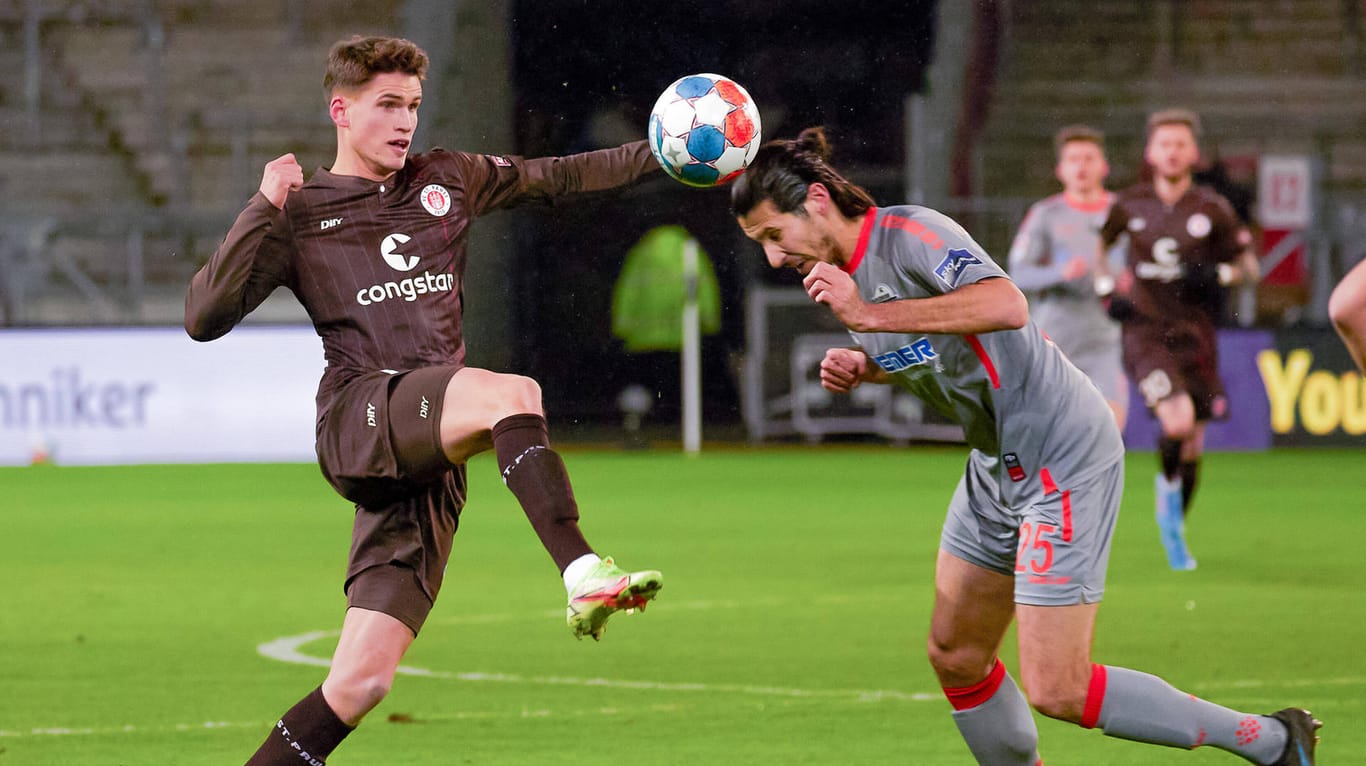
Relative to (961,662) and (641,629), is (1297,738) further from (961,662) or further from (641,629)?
(641,629)

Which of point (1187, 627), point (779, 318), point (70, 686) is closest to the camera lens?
point (70, 686)

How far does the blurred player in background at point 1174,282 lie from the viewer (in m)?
10.9

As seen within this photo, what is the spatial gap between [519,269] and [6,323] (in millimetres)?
5941

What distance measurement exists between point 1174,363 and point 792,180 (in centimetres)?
660

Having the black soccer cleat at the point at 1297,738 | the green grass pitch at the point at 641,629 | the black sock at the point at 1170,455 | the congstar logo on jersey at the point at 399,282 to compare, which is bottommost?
the green grass pitch at the point at 641,629

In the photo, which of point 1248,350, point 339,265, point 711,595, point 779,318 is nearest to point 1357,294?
point 339,265

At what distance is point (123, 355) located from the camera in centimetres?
1805

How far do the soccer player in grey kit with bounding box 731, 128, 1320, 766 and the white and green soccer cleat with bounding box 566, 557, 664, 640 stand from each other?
2.70 ft

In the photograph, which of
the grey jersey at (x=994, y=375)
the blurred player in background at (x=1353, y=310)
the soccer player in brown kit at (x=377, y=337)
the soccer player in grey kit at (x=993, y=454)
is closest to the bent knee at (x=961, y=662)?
the soccer player in grey kit at (x=993, y=454)

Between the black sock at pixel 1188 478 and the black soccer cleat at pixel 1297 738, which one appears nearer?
the black soccer cleat at pixel 1297 738

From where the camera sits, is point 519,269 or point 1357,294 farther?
point 519,269

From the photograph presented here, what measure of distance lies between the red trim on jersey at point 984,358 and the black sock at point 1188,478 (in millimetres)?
6071

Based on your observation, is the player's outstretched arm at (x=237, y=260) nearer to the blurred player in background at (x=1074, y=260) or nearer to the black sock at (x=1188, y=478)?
the black sock at (x=1188, y=478)

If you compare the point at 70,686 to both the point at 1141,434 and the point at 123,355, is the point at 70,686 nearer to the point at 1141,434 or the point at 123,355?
the point at 123,355
